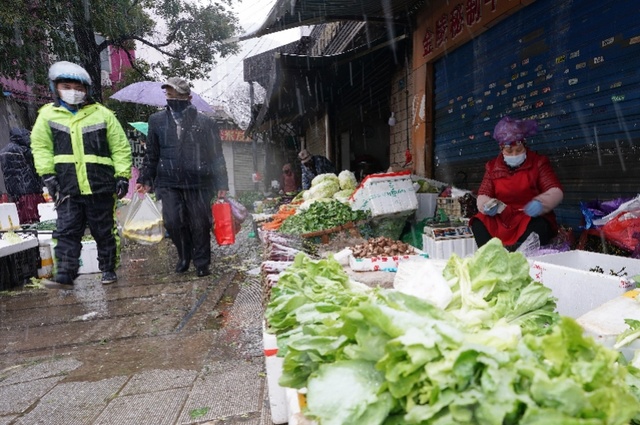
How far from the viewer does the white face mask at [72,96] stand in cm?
514

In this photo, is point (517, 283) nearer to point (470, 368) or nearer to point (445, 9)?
point (470, 368)

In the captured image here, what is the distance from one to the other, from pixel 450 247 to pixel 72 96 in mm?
5004

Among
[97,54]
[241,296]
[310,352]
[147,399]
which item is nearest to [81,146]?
[241,296]

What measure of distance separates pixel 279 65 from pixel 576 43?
5.26 meters

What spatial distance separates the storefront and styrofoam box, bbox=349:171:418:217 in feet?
5.12

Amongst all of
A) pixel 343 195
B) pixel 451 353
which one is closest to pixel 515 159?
pixel 343 195

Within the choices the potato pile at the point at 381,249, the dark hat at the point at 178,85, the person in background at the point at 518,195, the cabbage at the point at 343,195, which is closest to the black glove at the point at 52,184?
the dark hat at the point at 178,85

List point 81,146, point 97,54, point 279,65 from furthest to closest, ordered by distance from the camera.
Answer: point 97,54 < point 279,65 < point 81,146

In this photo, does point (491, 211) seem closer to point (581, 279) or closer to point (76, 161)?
point (581, 279)

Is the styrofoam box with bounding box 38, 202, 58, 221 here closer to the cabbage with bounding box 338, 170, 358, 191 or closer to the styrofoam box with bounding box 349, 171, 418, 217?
the cabbage with bounding box 338, 170, 358, 191

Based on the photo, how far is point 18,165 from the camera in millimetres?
9062

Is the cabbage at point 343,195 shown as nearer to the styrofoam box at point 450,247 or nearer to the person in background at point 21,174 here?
the styrofoam box at point 450,247

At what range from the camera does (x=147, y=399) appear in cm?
266

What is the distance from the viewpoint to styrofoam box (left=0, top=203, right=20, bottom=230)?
635 centimetres
